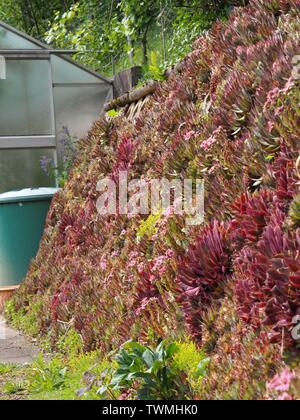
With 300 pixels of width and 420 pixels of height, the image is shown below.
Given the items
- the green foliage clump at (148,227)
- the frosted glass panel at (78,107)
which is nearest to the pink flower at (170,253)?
the green foliage clump at (148,227)

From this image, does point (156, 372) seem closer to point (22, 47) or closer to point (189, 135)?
point (189, 135)

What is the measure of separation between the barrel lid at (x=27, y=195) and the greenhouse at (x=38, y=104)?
2.92m

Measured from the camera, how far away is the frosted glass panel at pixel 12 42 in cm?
1501

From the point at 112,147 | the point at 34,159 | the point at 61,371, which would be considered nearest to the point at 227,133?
the point at 61,371

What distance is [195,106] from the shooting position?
23.8 ft

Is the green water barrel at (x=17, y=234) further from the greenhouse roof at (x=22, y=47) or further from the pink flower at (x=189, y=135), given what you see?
the pink flower at (x=189, y=135)

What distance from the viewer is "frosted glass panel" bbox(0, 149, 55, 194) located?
1486 cm

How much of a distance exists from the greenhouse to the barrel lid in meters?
2.92

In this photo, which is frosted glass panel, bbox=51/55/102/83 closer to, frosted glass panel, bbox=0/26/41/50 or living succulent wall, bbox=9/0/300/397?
frosted glass panel, bbox=0/26/41/50

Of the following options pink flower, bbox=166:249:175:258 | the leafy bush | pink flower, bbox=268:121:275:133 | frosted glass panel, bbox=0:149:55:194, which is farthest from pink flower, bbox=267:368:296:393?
frosted glass panel, bbox=0:149:55:194

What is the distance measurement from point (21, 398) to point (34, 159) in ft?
31.3

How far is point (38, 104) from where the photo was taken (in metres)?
15.2

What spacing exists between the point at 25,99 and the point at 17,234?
411cm

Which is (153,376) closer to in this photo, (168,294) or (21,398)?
(168,294)
